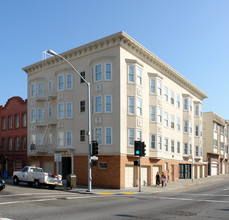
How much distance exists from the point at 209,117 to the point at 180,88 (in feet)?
59.6

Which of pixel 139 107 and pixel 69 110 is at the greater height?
pixel 139 107

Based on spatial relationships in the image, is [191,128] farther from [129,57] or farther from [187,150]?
[129,57]

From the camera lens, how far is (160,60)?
35312 millimetres

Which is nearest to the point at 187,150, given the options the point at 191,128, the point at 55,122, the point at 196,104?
the point at 191,128

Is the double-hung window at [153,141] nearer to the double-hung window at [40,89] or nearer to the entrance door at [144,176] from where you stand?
the entrance door at [144,176]

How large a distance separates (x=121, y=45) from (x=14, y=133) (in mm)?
22002

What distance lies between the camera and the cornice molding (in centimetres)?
2922

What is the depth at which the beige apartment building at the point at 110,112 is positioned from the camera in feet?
94.8

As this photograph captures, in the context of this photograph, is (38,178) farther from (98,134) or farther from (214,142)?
(214,142)

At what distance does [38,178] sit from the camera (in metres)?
25.8

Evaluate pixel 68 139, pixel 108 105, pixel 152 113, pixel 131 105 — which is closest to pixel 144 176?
pixel 152 113

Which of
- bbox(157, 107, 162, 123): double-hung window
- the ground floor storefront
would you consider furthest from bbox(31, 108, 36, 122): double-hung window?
bbox(157, 107, 162, 123): double-hung window

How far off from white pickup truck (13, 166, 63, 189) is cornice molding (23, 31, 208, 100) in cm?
1303

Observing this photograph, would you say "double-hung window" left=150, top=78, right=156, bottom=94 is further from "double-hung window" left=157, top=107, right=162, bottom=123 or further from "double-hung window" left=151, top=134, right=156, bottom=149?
"double-hung window" left=151, top=134, right=156, bottom=149
